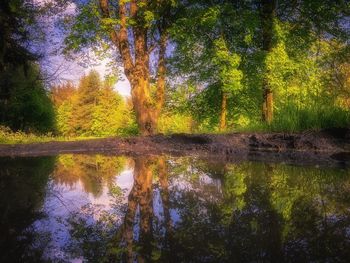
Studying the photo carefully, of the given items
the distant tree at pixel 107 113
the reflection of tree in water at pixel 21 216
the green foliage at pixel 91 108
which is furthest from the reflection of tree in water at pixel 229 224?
the green foliage at pixel 91 108

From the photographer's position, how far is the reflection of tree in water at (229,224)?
6.98 feet

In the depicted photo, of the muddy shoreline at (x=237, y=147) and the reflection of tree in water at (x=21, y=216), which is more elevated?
the muddy shoreline at (x=237, y=147)

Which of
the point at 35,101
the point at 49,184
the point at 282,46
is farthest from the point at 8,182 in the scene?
the point at 35,101

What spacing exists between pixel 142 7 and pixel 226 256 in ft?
46.7

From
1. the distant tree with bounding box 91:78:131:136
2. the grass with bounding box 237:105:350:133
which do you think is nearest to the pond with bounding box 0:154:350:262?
the grass with bounding box 237:105:350:133

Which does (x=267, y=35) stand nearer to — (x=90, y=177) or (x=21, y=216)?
(x=90, y=177)

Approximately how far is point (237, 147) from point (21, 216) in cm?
671

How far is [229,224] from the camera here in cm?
271

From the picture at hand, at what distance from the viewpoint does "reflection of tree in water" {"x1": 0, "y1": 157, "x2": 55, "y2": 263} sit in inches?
86.2

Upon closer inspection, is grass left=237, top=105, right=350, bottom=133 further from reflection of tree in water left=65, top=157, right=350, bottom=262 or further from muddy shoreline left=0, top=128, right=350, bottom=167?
reflection of tree in water left=65, top=157, right=350, bottom=262

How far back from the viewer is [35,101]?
1391 inches

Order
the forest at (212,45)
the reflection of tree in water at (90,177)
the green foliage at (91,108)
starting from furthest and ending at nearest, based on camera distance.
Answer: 1. the green foliage at (91,108)
2. the forest at (212,45)
3. the reflection of tree in water at (90,177)

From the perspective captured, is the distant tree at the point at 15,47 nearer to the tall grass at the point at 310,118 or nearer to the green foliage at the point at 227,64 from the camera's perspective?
the green foliage at the point at 227,64

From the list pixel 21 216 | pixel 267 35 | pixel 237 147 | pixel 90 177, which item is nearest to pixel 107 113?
pixel 267 35
